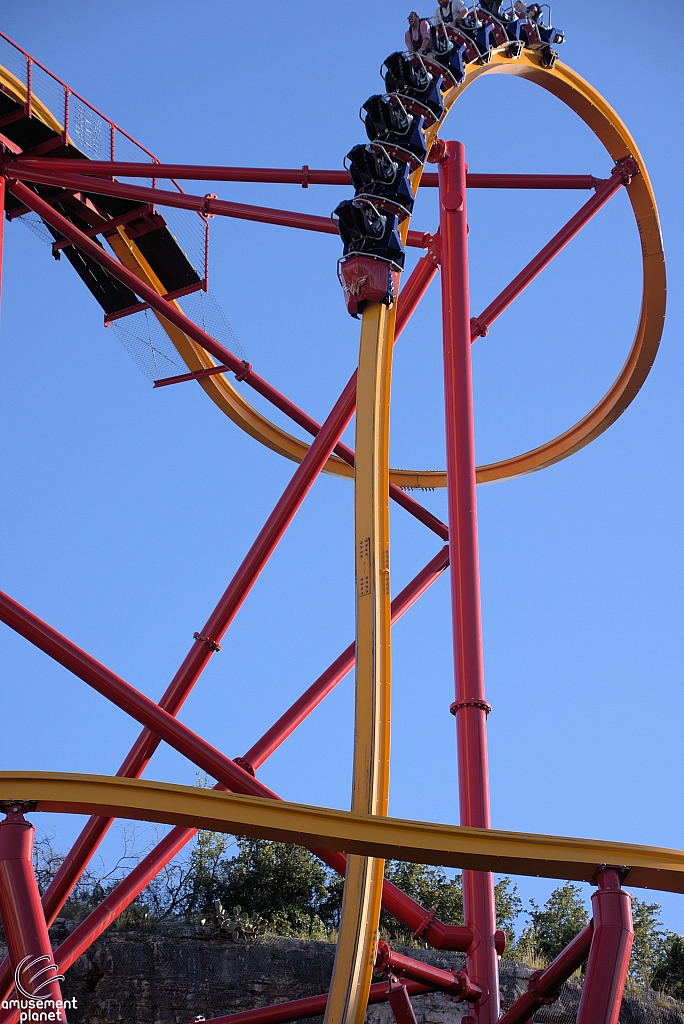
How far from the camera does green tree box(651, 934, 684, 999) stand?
1319 centimetres

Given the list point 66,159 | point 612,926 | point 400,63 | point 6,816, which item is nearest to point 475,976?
point 612,926

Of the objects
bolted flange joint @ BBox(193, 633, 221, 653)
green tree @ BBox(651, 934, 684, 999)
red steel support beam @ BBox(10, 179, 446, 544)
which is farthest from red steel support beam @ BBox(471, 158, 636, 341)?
green tree @ BBox(651, 934, 684, 999)

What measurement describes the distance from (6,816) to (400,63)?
20.0 ft

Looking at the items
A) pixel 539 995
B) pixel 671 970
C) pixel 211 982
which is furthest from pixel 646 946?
pixel 539 995

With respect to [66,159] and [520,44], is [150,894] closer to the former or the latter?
[66,159]

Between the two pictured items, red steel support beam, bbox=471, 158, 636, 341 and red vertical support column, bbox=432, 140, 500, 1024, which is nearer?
red vertical support column, bbox=432, 140, 500, 1024

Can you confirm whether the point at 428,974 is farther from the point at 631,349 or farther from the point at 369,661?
the point at 631,349

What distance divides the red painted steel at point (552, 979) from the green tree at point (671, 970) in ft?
27.2

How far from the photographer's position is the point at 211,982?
1126 cm

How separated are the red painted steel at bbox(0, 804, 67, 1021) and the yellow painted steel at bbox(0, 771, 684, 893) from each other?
14 cm

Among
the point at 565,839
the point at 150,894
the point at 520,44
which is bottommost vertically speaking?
the point at 565,839

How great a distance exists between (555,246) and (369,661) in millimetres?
4793

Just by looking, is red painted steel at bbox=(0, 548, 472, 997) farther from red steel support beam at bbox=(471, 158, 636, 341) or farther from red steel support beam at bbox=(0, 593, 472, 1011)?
red steel support beam at bbox=(471, 158, 636, 341)

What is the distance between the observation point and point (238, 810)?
13.1 ft
